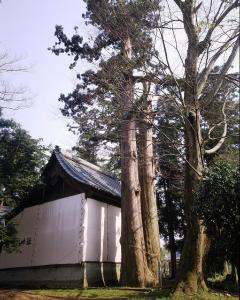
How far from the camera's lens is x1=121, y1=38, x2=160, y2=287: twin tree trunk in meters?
13.5

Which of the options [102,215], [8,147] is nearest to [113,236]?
[102,215]

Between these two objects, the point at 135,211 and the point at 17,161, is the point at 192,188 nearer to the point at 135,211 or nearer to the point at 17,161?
the point at 135,211

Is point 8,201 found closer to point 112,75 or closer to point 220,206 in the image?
point 112,75

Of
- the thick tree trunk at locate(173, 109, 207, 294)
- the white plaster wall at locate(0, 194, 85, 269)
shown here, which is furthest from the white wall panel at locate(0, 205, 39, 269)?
the thick tree trunk at locate(173, 109, 207, 294)

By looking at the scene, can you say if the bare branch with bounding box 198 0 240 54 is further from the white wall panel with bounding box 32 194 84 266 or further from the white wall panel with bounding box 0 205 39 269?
the white wall panel with bounding box 0 205 39 269

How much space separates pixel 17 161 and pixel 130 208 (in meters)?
6.16

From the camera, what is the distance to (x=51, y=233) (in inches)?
695

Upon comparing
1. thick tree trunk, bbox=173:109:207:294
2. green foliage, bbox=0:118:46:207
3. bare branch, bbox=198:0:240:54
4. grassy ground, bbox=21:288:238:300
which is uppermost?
bare branch, bbox=198:0:240:54

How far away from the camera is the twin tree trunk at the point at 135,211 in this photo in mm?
13516

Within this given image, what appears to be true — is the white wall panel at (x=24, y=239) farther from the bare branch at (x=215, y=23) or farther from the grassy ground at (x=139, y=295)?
the bare branch at (x=215, y=23)

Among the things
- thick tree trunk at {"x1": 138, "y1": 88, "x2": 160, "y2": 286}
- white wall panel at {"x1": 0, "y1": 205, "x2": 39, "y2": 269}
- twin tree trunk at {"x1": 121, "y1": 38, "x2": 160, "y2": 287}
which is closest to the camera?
twin tree trunk at {"x1": 121, "y1": 38, "x2": 160, "y2": 287}

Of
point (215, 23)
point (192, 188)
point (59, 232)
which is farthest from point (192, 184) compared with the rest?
point (59, 232)

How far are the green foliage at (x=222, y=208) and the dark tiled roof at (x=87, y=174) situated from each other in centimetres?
836

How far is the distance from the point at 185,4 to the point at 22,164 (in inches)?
416
